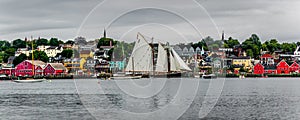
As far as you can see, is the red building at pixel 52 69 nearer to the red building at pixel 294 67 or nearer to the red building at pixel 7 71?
the red building at pixel 7 71

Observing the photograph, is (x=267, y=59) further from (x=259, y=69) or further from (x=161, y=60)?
(x=161, y=60)

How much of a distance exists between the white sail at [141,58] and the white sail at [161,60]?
8.80 feet

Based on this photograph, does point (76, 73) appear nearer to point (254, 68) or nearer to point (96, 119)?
point (254, 68)

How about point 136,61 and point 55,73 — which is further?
point 55,73

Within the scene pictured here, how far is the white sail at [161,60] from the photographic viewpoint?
4641 inches

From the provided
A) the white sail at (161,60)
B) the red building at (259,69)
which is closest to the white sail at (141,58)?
the white sail at (161,60)

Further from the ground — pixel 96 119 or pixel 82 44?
pixel 82 44

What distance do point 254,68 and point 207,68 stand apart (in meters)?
13.9

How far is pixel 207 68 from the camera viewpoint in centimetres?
16138

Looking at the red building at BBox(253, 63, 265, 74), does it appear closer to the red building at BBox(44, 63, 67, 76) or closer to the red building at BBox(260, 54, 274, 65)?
the red building at BBox(260, 54, 274, 65)

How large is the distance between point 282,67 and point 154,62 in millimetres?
52613

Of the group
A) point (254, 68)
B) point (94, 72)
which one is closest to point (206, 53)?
point (254, 68)

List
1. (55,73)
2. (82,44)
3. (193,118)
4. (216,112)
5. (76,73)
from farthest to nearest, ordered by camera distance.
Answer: (82,44) → (76,73) → (55,73) → (216,112) → (193,118)

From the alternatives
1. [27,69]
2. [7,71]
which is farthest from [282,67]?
[7,71]
